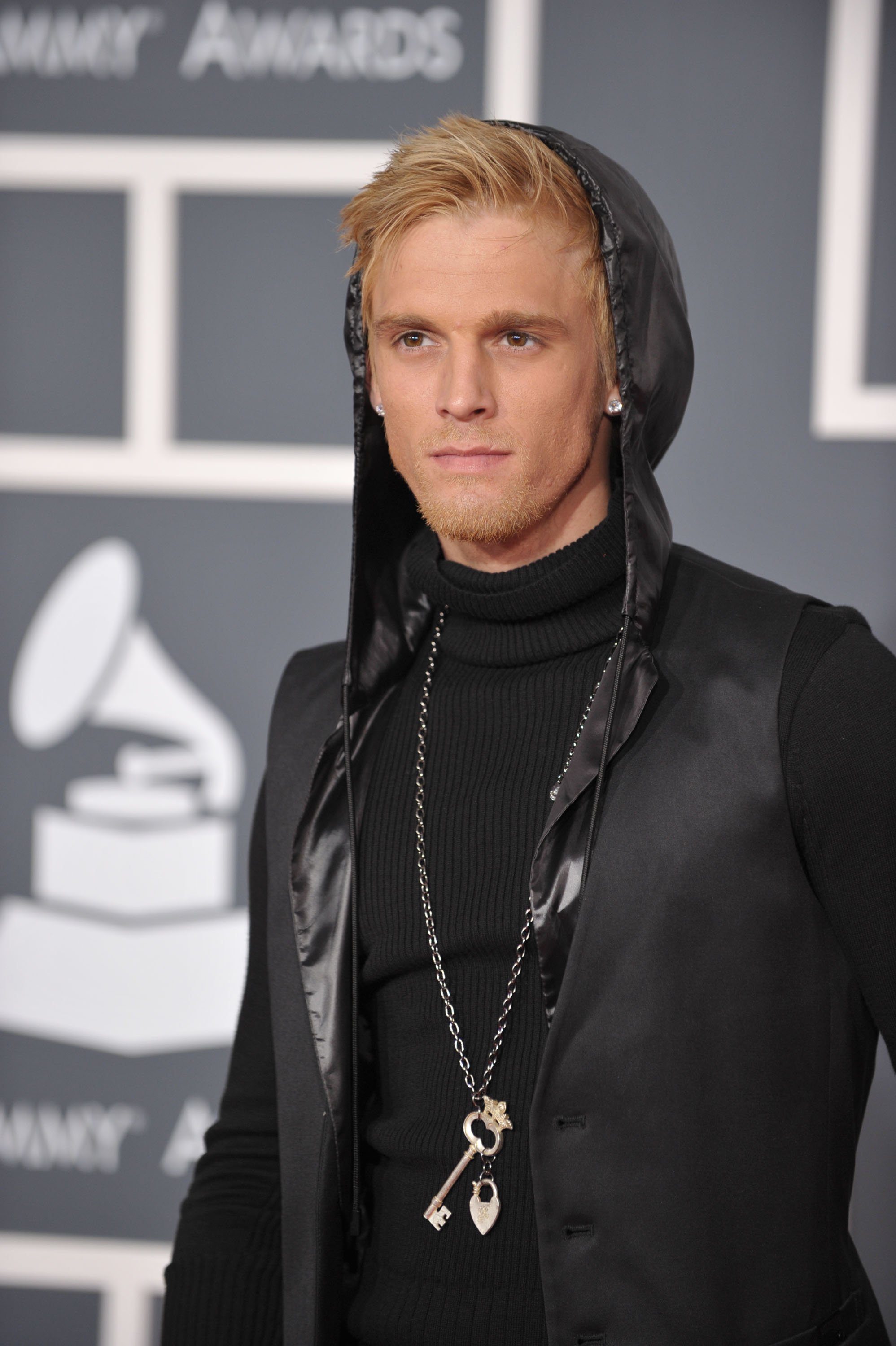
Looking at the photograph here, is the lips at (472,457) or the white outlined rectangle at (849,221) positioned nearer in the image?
the lips at (472,457)

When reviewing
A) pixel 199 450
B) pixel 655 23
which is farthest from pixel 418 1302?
pixel 655 23

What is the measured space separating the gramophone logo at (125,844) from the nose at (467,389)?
1199 mm

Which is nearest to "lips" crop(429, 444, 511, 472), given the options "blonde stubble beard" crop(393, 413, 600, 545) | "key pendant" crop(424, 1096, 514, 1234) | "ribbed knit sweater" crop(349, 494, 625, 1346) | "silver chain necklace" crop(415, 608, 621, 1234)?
"blonde stubble beard" crop(393, 413, 600, 545)

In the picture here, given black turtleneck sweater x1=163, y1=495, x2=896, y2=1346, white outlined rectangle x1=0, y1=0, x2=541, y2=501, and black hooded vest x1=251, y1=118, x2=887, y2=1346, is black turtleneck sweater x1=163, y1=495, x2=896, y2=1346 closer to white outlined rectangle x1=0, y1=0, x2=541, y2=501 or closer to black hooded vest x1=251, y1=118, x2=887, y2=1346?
black hooded vest x1=251, y1=118, x2=887, y2=1346

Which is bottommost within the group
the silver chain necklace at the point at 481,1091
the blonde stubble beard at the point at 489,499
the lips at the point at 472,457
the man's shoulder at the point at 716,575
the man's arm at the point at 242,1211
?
the man's arm at the point at 242,1211

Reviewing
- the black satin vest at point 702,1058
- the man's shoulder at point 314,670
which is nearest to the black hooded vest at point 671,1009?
the black satin vest at point 702,1058

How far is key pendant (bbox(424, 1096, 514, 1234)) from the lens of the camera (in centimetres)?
129

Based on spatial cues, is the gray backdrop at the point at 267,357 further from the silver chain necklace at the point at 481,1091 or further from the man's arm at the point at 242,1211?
the silver chain necklace at the point at 481,1091

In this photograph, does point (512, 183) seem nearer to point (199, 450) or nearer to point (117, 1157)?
point (199, 450)

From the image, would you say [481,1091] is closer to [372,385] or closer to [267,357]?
[372,385]

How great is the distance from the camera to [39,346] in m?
2.42

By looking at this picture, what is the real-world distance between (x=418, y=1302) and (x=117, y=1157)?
1306mm

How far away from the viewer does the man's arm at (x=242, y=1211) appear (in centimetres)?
146

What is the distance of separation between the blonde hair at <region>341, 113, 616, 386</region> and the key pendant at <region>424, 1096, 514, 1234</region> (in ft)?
2.50
